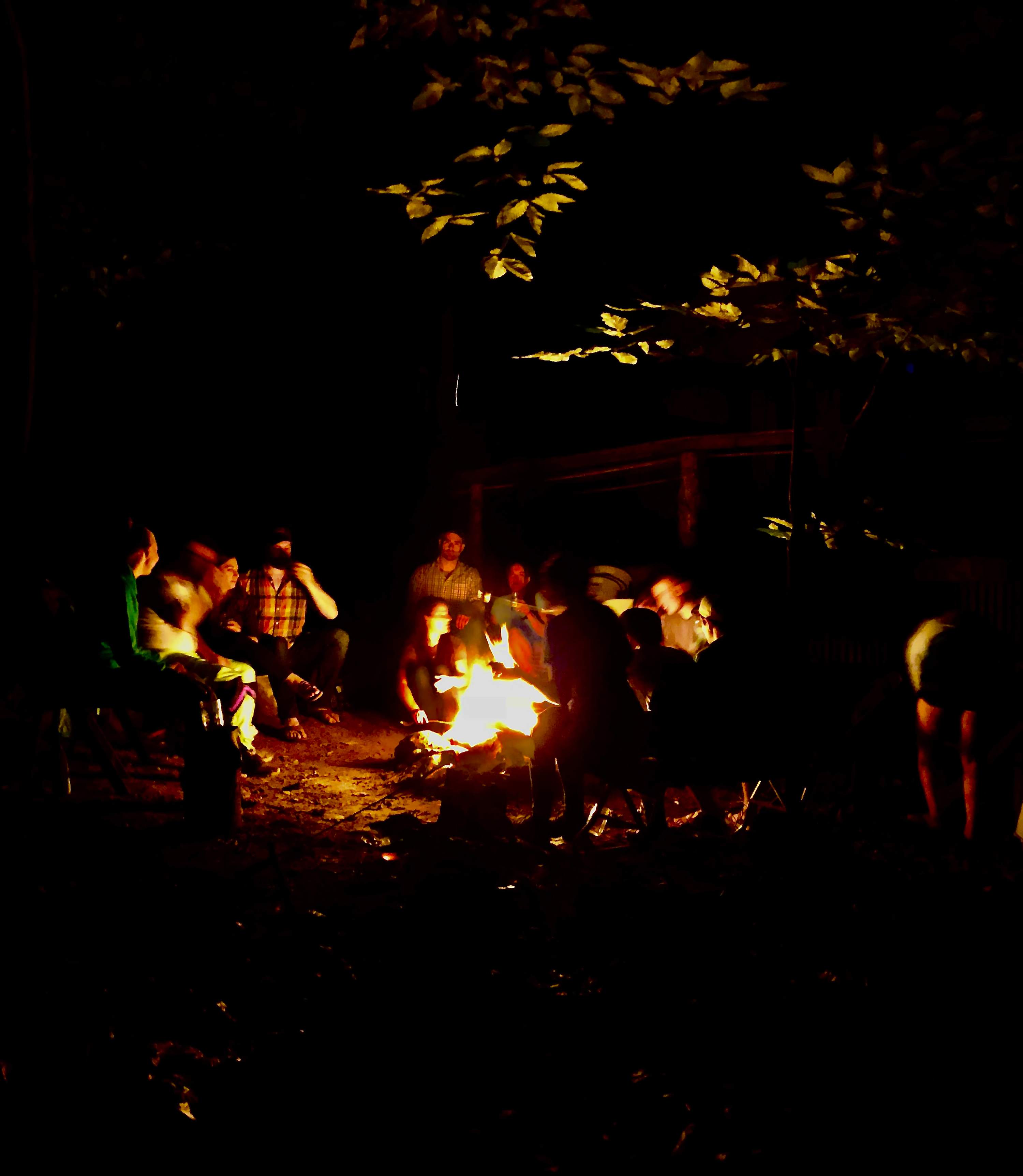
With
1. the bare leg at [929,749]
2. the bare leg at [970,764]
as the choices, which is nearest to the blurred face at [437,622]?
the bare leg at [929,749]

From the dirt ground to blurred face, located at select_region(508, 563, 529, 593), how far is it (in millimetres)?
5093

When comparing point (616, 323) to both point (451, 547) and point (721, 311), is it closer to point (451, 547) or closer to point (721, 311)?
point (721, 311)

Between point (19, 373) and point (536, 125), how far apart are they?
9.47 feet

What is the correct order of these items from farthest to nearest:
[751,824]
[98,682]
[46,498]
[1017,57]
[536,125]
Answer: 1. [46,498]
2. [98,682]
3. [751,824]
4. [536,125]
5. [1017,57]

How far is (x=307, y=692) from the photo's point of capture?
384 inches

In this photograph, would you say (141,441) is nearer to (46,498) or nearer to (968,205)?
(46,498)

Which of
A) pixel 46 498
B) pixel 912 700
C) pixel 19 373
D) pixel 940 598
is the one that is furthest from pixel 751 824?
pixel 46 498

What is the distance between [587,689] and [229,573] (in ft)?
14.4

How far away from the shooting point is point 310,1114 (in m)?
2.74

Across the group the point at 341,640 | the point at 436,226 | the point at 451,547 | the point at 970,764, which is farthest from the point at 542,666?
the point at 436,226

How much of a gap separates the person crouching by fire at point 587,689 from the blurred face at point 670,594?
5.61 feet

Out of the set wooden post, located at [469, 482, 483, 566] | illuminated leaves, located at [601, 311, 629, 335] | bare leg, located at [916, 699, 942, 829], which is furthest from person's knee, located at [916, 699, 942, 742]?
wooden post, located at [469, 482, 483, 566]

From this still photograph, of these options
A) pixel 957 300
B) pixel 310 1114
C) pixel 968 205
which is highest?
pixel 968 205

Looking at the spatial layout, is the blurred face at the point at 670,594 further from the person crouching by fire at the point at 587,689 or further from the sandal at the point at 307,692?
the sandal at the point at 307,692
